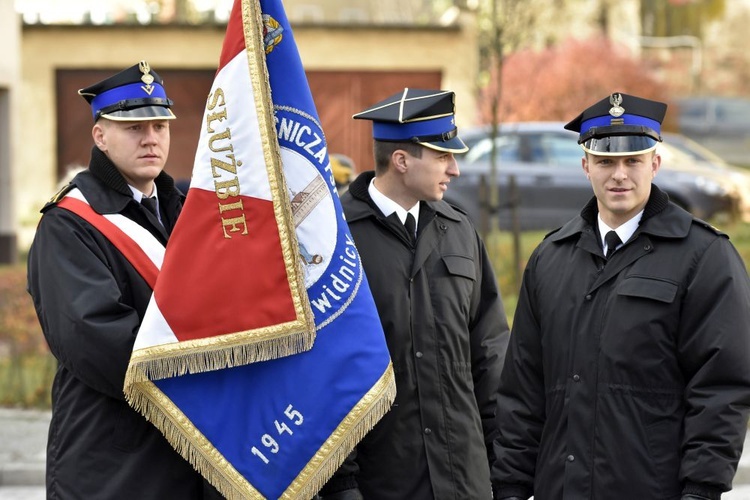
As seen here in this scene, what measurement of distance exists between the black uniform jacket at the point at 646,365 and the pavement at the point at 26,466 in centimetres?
452

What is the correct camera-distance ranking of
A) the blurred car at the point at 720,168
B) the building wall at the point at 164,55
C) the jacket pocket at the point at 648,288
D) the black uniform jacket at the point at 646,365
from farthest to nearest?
the building wall at the point at 164,55, the blurred car at the point at 720,168, the jacket pocket at the point at 648,288, the black uniform jacket at the point at 646,365

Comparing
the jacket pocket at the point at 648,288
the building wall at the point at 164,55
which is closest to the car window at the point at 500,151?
the building wall at the point at 164,55

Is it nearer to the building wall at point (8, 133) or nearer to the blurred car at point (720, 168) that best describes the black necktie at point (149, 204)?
the blurred car at point (720, 168)

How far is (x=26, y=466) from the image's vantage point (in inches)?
339

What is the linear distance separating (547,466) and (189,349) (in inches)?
49.3

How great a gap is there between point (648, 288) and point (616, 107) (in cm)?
63

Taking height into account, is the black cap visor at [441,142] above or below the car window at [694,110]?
above

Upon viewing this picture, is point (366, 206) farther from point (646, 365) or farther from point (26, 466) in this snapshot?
point (26, 466)

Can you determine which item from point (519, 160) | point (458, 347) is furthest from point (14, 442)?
point (519, 160)

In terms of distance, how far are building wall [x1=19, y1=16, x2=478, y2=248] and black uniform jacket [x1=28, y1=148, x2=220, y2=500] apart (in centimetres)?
1652

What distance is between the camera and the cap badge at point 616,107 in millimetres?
4082

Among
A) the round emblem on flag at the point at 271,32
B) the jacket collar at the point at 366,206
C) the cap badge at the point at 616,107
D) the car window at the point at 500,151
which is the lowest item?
the car window at the point at 500,151

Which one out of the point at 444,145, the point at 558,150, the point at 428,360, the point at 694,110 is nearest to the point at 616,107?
the point at 444,145

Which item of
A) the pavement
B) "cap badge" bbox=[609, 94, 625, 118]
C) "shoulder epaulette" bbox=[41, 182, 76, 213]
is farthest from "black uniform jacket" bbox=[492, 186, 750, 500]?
the pavement
